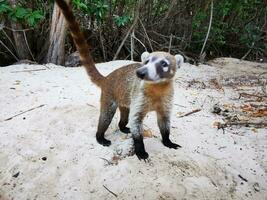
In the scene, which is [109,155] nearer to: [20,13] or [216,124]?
[216,124]

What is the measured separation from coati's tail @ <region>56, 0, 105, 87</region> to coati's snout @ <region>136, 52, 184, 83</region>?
0.73 meters

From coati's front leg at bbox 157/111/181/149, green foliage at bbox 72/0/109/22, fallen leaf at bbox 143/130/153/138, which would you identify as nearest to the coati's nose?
coati's front leg at bbox 157/111/181/149

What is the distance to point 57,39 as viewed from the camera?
6.30m

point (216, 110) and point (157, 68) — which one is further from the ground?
point (157, 68)

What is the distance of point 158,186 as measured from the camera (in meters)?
3.07

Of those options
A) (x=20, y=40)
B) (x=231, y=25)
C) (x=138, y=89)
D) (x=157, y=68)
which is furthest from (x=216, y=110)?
(x=231, y=25)

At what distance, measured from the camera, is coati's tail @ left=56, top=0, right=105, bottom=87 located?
3.39 metres

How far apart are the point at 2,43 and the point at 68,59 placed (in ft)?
3.87

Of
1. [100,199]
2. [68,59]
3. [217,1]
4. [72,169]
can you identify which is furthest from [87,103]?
[217,1]

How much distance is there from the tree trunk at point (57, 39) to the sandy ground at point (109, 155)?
1.39 meters

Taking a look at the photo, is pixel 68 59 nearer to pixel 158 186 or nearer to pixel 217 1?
pixel 217 1

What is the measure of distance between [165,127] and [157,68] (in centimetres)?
71

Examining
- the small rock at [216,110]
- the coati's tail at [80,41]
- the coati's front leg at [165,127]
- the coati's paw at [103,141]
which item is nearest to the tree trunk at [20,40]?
the coati's tail at [80,41]

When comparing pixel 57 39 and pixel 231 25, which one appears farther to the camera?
pixel 231 25
